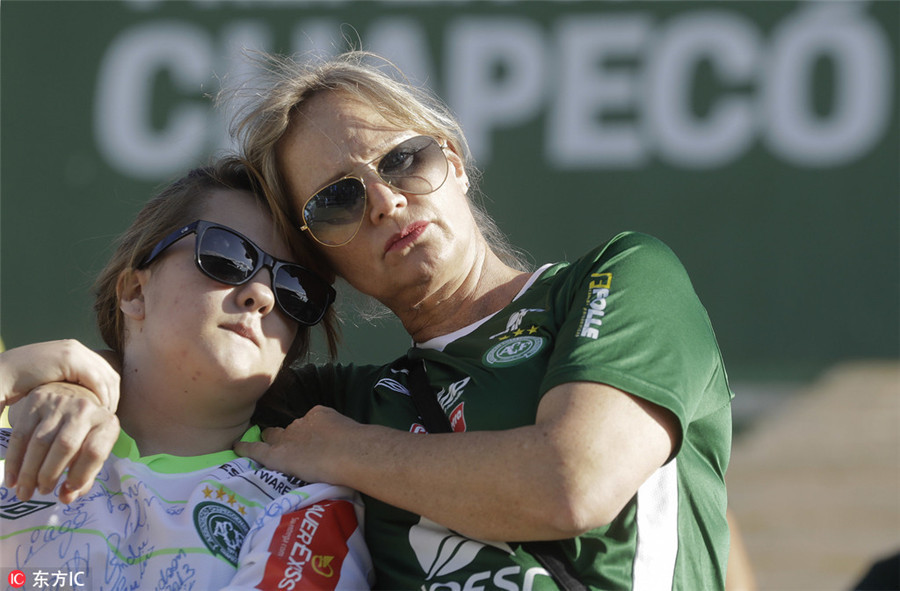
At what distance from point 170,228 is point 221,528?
684 millimetres

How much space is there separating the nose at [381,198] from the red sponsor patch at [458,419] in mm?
485

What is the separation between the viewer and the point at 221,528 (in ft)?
5.67

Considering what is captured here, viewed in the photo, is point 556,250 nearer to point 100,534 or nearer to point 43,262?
point 43,262

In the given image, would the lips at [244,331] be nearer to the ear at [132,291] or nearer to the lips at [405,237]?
the ear at [132,291]

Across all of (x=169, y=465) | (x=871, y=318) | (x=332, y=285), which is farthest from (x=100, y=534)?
(x=871, y=318)

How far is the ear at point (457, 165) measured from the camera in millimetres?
2385

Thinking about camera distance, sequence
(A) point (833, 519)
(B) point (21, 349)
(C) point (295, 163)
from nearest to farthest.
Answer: (B) point (21, 349)
(C) point (295, 163)
(A) point (833, 519)

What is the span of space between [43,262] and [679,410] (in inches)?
179

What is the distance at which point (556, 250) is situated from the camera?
5062mm

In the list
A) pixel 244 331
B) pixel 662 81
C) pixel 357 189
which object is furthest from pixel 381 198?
pixel 662 81

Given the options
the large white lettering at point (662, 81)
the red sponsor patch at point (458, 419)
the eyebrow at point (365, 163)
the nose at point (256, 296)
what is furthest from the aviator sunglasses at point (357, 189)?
the large white lettering at point (662, 81)

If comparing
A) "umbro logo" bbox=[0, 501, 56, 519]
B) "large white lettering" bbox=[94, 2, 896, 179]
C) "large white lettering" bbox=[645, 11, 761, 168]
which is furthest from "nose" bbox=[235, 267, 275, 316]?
"large white lettering" bbox=[645, 11, 761, 168]

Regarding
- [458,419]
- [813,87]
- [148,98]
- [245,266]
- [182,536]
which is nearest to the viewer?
[182,536]

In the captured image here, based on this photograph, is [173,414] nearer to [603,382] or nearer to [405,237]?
[405,237]
